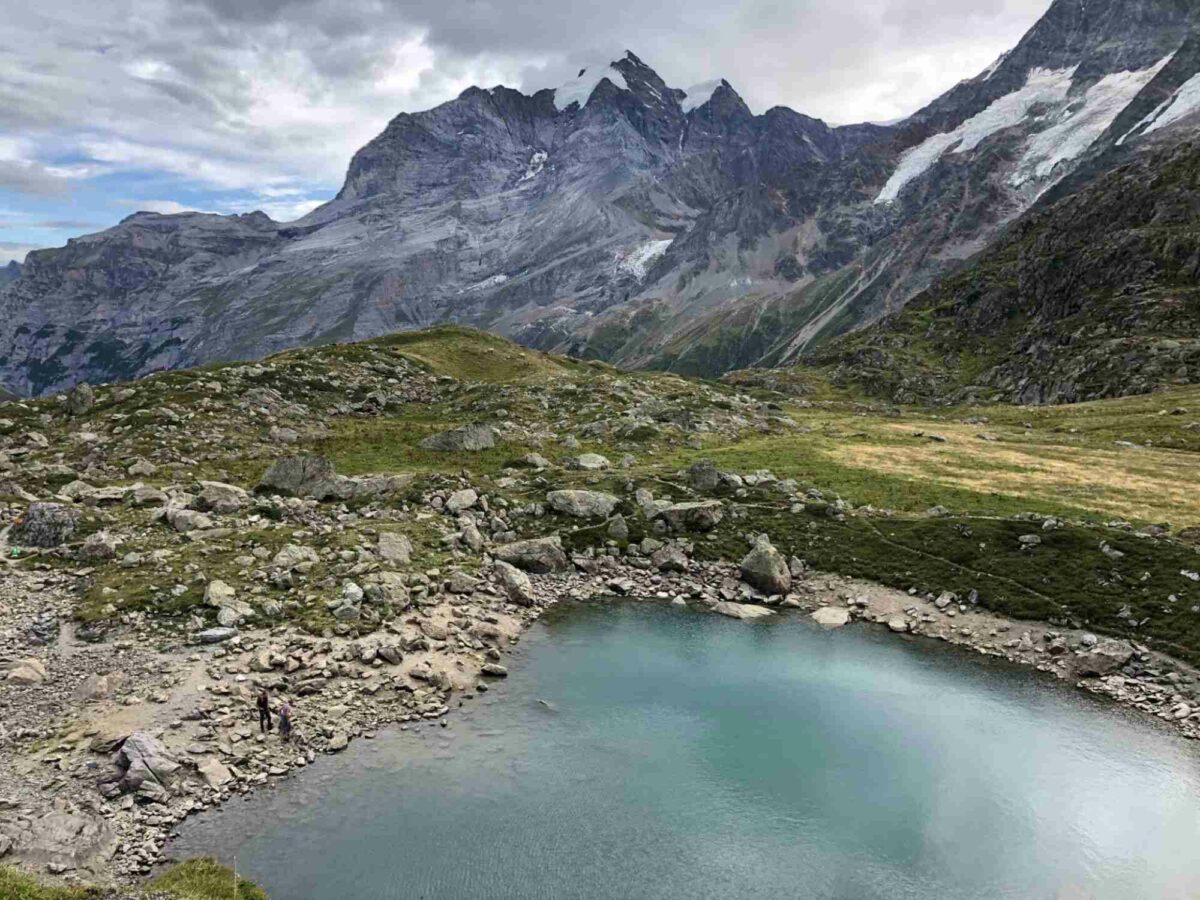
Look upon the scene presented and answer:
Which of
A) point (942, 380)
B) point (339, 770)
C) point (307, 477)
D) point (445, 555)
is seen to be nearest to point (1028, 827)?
point (339, 770)

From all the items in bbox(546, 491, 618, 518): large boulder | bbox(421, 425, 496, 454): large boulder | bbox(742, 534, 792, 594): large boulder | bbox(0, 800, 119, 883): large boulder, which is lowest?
bbox(0, 800, 119, 883): large boulder

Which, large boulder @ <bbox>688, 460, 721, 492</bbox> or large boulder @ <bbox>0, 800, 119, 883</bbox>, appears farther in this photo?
large boulder @ <bbox>688, 460, 721, 492</bbox>

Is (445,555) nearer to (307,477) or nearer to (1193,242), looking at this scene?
(307,477)

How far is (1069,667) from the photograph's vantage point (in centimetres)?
4550

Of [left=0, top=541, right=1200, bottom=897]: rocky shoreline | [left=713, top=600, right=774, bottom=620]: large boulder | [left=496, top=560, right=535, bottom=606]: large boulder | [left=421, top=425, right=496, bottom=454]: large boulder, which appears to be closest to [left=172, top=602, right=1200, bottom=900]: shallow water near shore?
[left=0, top=541, right=1200, bottom=897]: rocky shoreline

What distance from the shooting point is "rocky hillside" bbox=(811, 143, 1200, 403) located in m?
144

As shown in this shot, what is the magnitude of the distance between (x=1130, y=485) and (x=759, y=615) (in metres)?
40.3

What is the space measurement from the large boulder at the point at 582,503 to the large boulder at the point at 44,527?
38846mm

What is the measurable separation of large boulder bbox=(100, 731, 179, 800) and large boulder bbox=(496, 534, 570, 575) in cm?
3094

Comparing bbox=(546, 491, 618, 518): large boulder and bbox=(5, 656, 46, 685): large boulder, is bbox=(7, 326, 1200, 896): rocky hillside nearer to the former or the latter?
bbox=(5, 656, 46, 685): large boulder

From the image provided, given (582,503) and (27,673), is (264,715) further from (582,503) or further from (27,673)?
(582,503)

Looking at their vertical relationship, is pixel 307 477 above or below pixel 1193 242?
below

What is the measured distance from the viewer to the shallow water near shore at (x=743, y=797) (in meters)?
28.6

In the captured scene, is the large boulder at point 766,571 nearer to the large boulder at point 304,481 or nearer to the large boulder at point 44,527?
the large boulder at point 304,481
